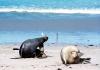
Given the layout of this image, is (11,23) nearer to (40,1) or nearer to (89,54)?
(89,54)

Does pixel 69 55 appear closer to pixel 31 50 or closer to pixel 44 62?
pixel 44 62

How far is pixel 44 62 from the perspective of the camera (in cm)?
1019

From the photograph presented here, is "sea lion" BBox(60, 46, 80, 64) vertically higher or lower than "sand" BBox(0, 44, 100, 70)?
higher

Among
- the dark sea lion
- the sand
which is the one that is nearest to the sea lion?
the sand

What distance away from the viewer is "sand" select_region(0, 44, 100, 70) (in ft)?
30.8

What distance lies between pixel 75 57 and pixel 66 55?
21 centimetres

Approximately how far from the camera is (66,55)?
9711mm

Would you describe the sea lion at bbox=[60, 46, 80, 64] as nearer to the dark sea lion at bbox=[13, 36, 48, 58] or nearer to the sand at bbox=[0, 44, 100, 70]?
the sand at bbox=[0, 44, 100, 70]

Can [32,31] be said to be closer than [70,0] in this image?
Yes

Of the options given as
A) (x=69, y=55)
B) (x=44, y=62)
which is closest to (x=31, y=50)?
(x=44, y=62)

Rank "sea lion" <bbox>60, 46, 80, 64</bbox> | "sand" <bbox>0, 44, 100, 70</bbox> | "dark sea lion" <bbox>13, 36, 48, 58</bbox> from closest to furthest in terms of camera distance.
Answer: "sand" <bbox>0, 44, 100, 70</bbox>
"sea lion" <bbox>60, 46, 80, 64</bbox>
"dark sea lion" <bbox>13, 36, 48, 58</bbox>

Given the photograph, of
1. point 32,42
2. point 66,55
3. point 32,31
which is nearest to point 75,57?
point 66,55

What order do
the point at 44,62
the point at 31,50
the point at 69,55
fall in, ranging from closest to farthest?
A: 1. the point at 69,55
2. the point at 44,62
3. the point at 31,50

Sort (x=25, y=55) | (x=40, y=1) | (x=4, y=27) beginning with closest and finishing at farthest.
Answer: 1. (x=25, y=55)
2. (x=4, y=27)
3. (x=40, y=1)
